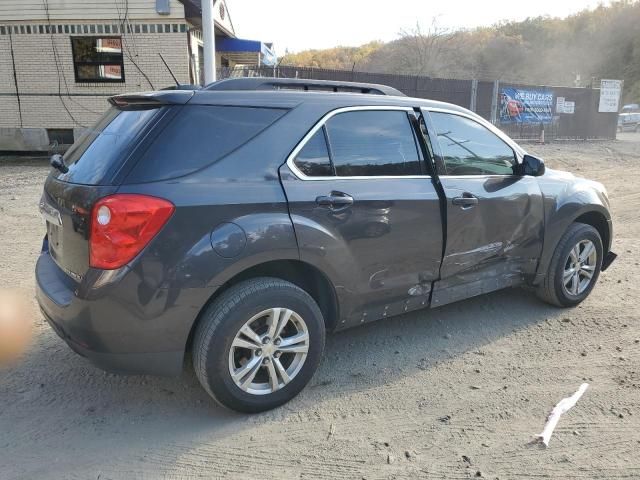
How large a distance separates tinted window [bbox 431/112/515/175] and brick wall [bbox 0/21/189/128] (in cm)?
1191

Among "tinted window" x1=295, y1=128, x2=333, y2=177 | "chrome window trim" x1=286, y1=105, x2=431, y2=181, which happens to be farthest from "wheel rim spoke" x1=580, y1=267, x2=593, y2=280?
"tinted window" x1=295, y1=128, x2=333, y2=177

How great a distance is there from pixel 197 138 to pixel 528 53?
8021 cm

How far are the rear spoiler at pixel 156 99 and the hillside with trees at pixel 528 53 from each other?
59.3 metres

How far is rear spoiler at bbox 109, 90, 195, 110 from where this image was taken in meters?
2.92

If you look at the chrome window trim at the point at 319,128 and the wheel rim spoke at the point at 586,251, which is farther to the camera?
the wheel rim spoke at the point at 586,251

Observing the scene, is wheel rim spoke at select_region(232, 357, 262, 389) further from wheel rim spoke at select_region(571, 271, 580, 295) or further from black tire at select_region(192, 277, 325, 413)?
wheel rim spoke at select_region(571, 271, 580, 295)

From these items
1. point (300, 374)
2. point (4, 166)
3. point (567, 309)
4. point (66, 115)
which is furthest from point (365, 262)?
point (66, 115)

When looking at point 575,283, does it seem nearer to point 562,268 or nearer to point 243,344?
point 562,268

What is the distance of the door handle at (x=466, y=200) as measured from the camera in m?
3.73

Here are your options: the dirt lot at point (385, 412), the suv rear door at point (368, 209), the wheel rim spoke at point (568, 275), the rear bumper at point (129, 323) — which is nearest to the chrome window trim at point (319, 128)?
the suv rear door at point (368, 209)

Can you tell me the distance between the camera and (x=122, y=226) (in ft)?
8.54

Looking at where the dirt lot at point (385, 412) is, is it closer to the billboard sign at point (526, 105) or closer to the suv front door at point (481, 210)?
the suv front door at point (481, 210)

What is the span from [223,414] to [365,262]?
4.04ft

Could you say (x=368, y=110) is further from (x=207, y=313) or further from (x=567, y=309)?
(x=567, y=309)
